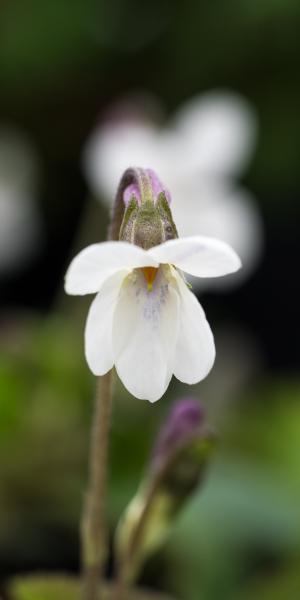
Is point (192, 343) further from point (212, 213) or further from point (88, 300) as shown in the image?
point (88, 300)

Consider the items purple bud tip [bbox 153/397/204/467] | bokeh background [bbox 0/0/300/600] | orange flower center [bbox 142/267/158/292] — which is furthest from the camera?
bokeh background [bbox 0/0/300/600]

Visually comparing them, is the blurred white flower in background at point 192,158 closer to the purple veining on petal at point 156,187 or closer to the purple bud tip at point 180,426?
the purple bud tip at point 180,426

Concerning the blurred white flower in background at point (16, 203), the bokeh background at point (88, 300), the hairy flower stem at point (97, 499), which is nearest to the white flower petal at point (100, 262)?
the hairy flower stem at point (97, 499)

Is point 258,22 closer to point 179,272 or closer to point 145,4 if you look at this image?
point 145,4

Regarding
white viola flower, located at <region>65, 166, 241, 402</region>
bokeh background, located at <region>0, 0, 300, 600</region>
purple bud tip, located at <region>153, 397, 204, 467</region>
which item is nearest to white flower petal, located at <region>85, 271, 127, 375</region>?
white viola flower, located at <region>65, 166, 241, 402</region>

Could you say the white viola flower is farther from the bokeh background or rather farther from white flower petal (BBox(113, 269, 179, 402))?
the bokeh background

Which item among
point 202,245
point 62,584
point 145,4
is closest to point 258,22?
point 145,4
